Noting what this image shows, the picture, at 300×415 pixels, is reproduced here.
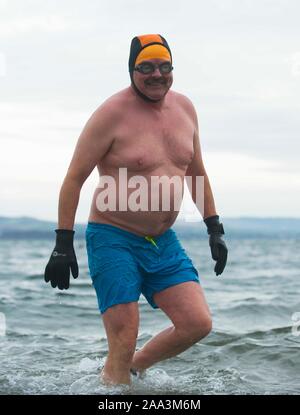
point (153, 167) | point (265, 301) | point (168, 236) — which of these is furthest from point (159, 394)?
point (265, 301)

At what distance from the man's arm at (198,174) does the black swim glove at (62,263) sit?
1.21 meters

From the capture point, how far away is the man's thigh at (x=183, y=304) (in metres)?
6.27

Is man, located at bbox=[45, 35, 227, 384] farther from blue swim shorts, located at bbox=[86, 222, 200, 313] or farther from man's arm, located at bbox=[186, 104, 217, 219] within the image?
man's arm, located at bbox=[186, 104, 217, 219]

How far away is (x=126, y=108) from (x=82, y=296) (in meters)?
9.65

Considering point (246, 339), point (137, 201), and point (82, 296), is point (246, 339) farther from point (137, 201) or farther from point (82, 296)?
point (82, 296)

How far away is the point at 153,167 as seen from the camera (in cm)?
620

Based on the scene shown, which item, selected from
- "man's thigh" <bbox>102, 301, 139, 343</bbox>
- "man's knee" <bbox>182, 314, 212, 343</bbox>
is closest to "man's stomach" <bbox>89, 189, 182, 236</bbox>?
"man's thigh" <bbox>102, 301, 139, 343</bbox>

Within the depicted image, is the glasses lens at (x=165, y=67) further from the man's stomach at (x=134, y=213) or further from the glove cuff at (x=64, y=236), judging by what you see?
the glove cuff at (x=64, y=236)

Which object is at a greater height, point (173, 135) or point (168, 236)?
point (173, 135)

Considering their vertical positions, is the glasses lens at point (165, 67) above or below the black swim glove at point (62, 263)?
above

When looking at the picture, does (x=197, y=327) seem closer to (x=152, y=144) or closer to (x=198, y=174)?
(x=198, y=174)

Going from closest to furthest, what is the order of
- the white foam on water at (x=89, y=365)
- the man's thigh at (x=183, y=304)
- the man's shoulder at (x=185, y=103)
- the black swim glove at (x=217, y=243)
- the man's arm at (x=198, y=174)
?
the man's thigh at (x=183, y=304)
the man's shoulder at (x=185, y=103)
the man's arm at (x=198, y=174)
the black swim glove at (x=217, y=243)
the white foam on water at (x=89, y=365)

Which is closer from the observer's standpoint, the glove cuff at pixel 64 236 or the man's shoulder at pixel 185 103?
the glove cuff at pixel 64 236

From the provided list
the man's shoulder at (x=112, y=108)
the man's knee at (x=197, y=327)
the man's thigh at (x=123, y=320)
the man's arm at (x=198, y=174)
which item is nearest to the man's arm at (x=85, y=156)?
the man's shoulder at (x=112, y=108)
